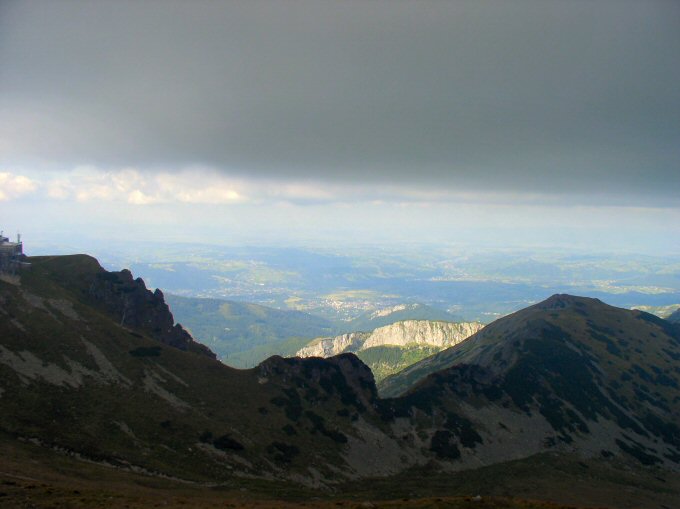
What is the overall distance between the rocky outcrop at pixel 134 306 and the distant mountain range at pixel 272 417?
48 cm

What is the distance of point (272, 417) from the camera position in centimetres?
11156

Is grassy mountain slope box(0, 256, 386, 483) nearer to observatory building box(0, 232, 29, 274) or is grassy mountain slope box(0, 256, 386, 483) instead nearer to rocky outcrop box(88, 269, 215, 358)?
rocky outcrop box(88, 269, 215, 358)

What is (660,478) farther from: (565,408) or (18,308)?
(18,308)

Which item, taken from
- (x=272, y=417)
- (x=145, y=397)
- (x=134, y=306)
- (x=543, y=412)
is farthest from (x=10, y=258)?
(x=543, y=412)

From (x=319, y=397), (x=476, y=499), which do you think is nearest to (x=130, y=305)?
(x=319, y=397)

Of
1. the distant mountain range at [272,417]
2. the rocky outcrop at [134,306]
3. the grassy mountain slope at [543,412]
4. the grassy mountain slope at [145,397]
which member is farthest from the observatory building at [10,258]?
the grassy mountain slope at [543,412]

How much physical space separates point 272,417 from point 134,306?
67.3 meters

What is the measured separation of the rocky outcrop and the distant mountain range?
0.48 m

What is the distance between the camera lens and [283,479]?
8788cm

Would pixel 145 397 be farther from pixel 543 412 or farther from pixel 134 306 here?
pixel 543 412

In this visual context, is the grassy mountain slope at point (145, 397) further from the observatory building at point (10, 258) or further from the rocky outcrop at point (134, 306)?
the observatory building at point (10, 258)

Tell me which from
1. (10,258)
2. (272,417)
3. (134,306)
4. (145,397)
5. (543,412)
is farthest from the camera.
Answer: (543,412)

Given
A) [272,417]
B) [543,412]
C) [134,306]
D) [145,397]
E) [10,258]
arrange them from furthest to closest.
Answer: [543,412], [134,306], [10,258], [272,417], [145,397]

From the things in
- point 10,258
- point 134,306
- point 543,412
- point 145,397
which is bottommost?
point 543,412
